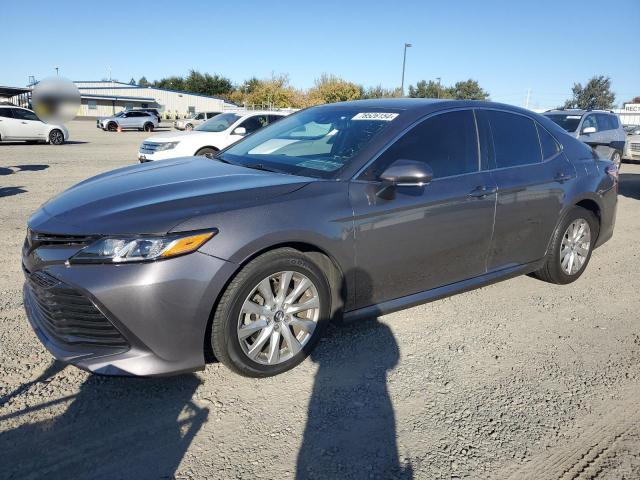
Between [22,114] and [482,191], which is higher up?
[22,114]

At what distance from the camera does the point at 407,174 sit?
10.2ft

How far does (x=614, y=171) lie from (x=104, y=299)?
4.92 m

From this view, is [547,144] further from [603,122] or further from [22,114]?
[22,114]

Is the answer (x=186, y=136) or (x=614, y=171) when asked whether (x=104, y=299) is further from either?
(x=186, y=136)

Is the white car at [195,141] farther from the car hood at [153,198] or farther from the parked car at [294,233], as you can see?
the car hood at [153,198]

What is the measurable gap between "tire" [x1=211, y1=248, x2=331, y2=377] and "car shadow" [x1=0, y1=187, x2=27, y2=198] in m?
7.52

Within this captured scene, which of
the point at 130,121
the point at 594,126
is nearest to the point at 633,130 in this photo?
the point at 594,126

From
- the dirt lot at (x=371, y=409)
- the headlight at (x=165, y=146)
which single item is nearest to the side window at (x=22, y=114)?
the headlight at (x=165, y=146)

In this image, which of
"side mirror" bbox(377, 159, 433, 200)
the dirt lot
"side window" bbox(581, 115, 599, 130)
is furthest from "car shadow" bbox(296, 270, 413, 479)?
"side window" bbox(581, 115, 599, 130)

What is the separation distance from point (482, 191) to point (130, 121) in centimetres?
3877

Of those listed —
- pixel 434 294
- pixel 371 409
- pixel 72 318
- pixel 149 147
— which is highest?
pixel 149 147

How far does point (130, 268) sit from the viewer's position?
8.04ft

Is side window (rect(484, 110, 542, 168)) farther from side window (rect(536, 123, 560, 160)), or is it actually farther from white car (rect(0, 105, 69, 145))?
white car (rect(0, 105, 69, 145))

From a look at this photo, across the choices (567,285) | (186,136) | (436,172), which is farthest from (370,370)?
(186,136)
